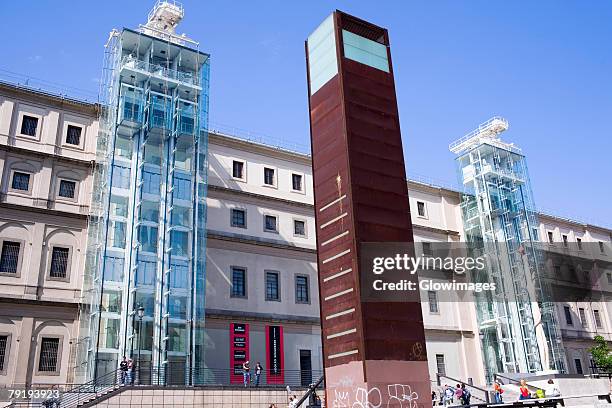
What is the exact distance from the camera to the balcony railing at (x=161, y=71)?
113 ft

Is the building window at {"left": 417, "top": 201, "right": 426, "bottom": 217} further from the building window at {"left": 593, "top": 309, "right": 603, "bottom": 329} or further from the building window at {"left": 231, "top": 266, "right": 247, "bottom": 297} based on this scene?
the building window at {"left": 593, "top": 309, "right": 603, "bottom": 329}

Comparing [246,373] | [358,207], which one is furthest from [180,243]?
[358,207]

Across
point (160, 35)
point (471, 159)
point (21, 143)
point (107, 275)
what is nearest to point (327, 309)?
point (107, 275)

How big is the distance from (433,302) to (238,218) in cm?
1714

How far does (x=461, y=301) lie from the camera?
47.8 meters

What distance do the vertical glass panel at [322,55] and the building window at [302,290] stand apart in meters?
18.9

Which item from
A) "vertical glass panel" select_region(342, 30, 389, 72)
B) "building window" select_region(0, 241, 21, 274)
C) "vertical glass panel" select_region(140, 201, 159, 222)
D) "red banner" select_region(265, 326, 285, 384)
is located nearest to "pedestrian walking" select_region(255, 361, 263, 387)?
"red banner" select_region(265, 326, 285, 384)

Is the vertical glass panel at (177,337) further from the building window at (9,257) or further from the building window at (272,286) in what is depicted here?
the building window at (9,257)

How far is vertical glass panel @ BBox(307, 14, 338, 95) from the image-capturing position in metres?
22.4

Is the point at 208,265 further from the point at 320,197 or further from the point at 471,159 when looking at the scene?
the point at 471,159

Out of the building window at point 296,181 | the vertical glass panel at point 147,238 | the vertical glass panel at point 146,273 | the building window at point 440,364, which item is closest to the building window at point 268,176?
the building window at point 296,181

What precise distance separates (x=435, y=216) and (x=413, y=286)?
97.5 ft

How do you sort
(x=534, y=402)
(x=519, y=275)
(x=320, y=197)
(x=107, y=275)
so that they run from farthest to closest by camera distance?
(x=519, y=275) → (x=107, y=275) → (x=320, y=197) → (x=534, y=402)

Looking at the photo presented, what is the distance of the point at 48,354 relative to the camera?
29.8 metres
